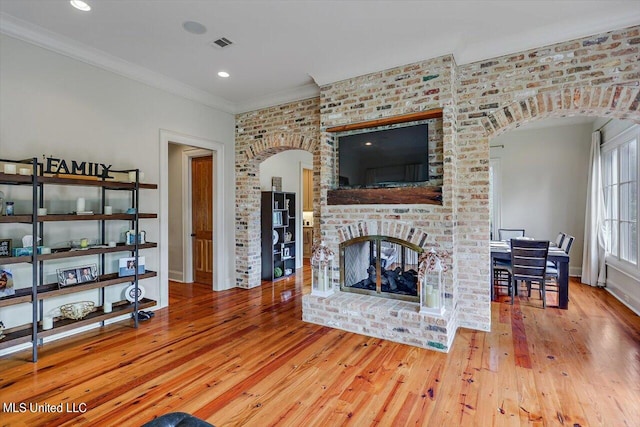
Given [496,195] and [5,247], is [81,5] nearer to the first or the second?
[5,247]

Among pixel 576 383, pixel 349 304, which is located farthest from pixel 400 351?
pixel 576 383

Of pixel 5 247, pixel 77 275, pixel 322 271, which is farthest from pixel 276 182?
pixel 5 247

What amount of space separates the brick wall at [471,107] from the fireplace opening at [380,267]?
0.21 metres

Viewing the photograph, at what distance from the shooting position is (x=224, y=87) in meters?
4.75

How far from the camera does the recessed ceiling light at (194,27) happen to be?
309 cm

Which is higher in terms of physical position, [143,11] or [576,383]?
[143,11]

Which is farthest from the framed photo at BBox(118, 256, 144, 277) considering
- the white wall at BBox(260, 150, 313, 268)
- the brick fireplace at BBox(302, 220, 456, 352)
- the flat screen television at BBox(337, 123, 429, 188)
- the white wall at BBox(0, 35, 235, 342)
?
the white wall at BBox(260, 150, 313, 268)

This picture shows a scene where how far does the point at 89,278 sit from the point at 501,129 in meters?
4.79

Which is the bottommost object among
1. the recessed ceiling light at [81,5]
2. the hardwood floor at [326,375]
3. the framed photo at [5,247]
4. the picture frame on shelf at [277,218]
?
the hardwood floor at [326,375]

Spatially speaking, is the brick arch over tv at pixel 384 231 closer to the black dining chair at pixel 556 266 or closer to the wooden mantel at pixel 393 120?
the wooden mantel at pixel 393 120

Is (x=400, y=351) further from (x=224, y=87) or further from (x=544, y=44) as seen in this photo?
(x=224, y=87)

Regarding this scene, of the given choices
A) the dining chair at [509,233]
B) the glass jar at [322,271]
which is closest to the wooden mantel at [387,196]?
the glass jar at [322,271]

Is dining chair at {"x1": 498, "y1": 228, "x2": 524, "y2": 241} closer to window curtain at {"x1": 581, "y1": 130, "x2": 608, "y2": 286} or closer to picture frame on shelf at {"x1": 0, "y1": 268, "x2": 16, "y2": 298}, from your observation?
window curtain at {"x1": 581, "y1": 130, "x2": 608, "y2": 286}

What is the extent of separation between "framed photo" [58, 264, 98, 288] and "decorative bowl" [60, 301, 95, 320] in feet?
0.78
